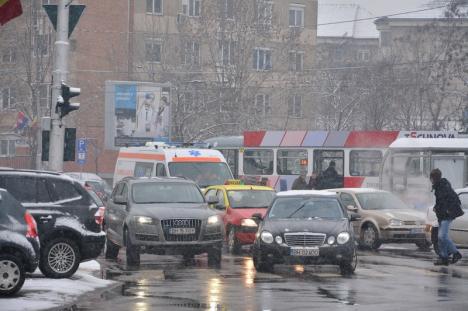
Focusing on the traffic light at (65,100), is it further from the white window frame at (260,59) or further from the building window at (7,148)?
the building window at (7,148)

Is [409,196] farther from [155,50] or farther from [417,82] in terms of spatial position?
[155,50]

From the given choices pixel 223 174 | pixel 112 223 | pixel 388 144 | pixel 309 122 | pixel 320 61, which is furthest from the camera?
pixel 320 61

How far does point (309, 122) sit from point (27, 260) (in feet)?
194

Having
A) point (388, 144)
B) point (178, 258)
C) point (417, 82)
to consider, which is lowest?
point (178, 258)

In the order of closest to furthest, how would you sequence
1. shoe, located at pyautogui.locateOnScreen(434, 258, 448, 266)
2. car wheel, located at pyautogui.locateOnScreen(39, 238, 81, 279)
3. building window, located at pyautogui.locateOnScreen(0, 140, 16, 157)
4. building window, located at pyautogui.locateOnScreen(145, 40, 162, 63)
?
car wheel, located at pyautogui.locateOnScreen(39, 238, 81, 279)
shoe, located at pyautogui.locateOnScreen(434, 258, 448, 266)
building window, located at pyautogui.locateOnScreen(145, 40, 162, 63)
building window, located at pyautogui.locateOnScreen(0, 140, 16, 157)

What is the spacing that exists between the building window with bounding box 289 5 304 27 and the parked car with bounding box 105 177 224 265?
2333 inches

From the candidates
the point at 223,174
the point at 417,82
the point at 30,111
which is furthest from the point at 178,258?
the point at 30,111

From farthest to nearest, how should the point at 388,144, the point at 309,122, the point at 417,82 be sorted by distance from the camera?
the point at 309,122 < the point at 417,82 < the point at 388,144

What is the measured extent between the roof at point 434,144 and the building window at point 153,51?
2714 cm

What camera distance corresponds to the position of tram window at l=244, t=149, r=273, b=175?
1668 inches

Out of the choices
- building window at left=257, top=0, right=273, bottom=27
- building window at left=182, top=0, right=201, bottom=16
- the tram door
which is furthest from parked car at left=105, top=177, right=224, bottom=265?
building window at left=182, top=0, right=201, bottom=16

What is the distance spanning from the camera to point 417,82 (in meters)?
60.2

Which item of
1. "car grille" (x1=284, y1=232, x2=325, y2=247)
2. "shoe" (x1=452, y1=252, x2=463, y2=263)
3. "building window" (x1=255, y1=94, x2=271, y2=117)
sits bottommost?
"shoe" (x1=452, y1=252, x2=463, y2=263)

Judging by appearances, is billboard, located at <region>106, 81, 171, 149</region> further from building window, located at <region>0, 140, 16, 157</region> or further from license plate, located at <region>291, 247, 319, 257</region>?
license plate, located at <region>291, 247, 319, 257</region>
